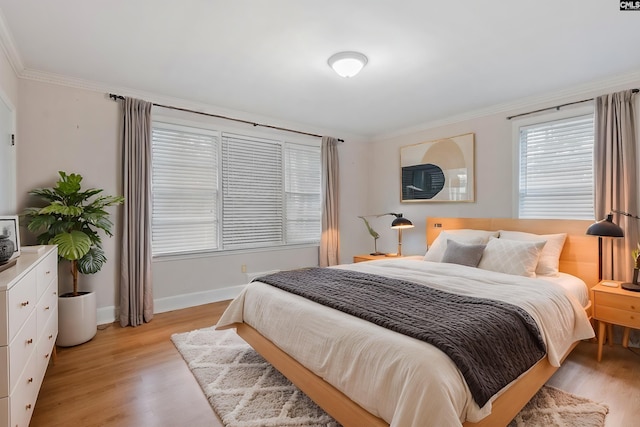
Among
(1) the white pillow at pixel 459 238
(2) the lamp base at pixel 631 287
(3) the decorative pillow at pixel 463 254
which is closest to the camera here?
→ (2) the lamp base at pixel 631 287

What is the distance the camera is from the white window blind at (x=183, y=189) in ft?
12.2

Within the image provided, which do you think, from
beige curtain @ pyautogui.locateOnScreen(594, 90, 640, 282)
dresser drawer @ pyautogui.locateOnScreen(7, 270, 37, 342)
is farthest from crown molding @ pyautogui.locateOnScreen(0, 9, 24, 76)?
beige curtain @ pyautogui.locateOnScreen(594, 90, 640, 282)

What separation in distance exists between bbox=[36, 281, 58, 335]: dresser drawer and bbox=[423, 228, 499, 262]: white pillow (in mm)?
3480

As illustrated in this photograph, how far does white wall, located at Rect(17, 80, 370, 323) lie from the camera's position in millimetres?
2980

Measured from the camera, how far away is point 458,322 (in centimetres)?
167

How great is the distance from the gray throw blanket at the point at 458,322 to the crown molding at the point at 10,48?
8.76ft

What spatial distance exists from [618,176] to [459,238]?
1502mm

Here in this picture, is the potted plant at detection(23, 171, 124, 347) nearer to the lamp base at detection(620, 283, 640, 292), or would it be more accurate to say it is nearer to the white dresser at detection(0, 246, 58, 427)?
the white dresser at detection(0, 246, 58, 427)

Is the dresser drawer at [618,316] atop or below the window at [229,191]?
below

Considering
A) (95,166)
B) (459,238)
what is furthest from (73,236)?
(459,238)

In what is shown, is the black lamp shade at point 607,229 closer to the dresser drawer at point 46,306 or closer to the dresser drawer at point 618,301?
the dresser drawer at point 618,301

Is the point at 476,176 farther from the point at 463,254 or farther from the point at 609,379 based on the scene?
the point at 609,379

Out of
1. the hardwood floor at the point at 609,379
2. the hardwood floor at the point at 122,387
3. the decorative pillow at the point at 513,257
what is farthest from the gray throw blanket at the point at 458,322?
the decorative pillow at the point at 513,257

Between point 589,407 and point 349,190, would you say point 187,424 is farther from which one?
point 349,190
